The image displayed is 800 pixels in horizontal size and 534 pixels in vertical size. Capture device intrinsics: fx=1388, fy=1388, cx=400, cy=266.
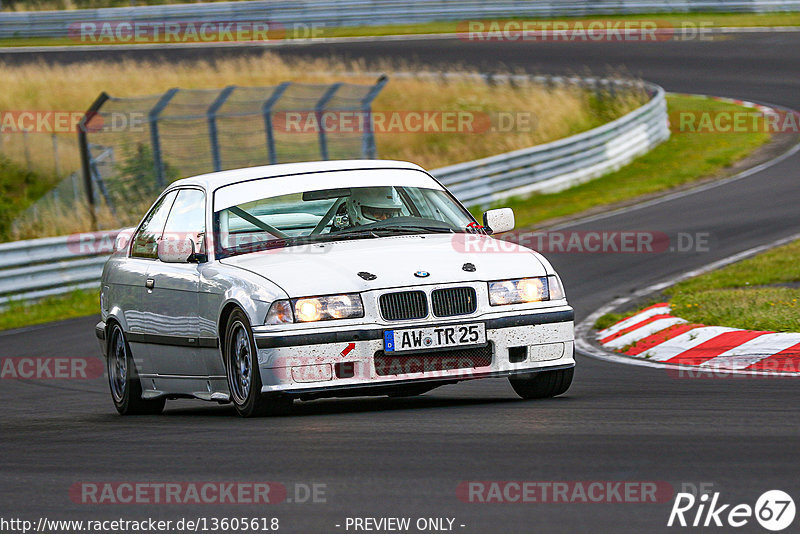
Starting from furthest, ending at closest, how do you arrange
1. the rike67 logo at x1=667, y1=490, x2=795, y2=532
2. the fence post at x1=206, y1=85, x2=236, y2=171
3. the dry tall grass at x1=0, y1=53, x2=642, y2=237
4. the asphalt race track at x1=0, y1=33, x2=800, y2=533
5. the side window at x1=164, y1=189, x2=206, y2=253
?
the dry tall grass at x1=0, y1=53, x2=642, y2=237 < the fence post at x1=206, y1=85, x2=236, y2=171 < the side window at x1=164, y1=189, x2=206, y2=253 < the asphalt race track at x1=0, y1=33, x2=800, y2=533 < the rike67 logo at x1=667, y1=490, x2=795, y2=532

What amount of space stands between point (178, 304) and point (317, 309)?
1.38 m

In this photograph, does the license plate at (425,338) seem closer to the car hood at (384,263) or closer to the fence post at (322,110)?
the car hood at (384,263)

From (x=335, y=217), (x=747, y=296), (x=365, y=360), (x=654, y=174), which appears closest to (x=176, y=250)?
(x=335, y=217)

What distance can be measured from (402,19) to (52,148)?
61.2 ft

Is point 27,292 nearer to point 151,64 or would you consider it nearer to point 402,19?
point 151,64

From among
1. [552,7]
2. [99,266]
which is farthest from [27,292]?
[552,7]

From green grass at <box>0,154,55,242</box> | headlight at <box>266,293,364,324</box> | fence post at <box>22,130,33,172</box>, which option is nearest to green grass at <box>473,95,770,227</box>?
green grass at <box>0,154,55,242</box>

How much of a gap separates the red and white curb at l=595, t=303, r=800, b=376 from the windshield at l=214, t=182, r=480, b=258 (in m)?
2.27

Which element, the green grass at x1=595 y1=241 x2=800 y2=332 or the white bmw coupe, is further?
the green grass at x1=595 y1=241 x2=800 y2=332

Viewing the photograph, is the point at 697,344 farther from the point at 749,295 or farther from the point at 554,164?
the point at 554,164

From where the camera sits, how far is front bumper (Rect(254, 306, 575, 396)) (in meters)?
7.34

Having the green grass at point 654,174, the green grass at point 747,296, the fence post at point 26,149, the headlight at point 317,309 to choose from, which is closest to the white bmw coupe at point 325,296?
the headlight at point 317,309

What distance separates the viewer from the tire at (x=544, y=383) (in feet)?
26.0

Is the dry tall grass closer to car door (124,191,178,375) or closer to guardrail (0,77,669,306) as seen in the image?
guardrail (0,77,669,306)
